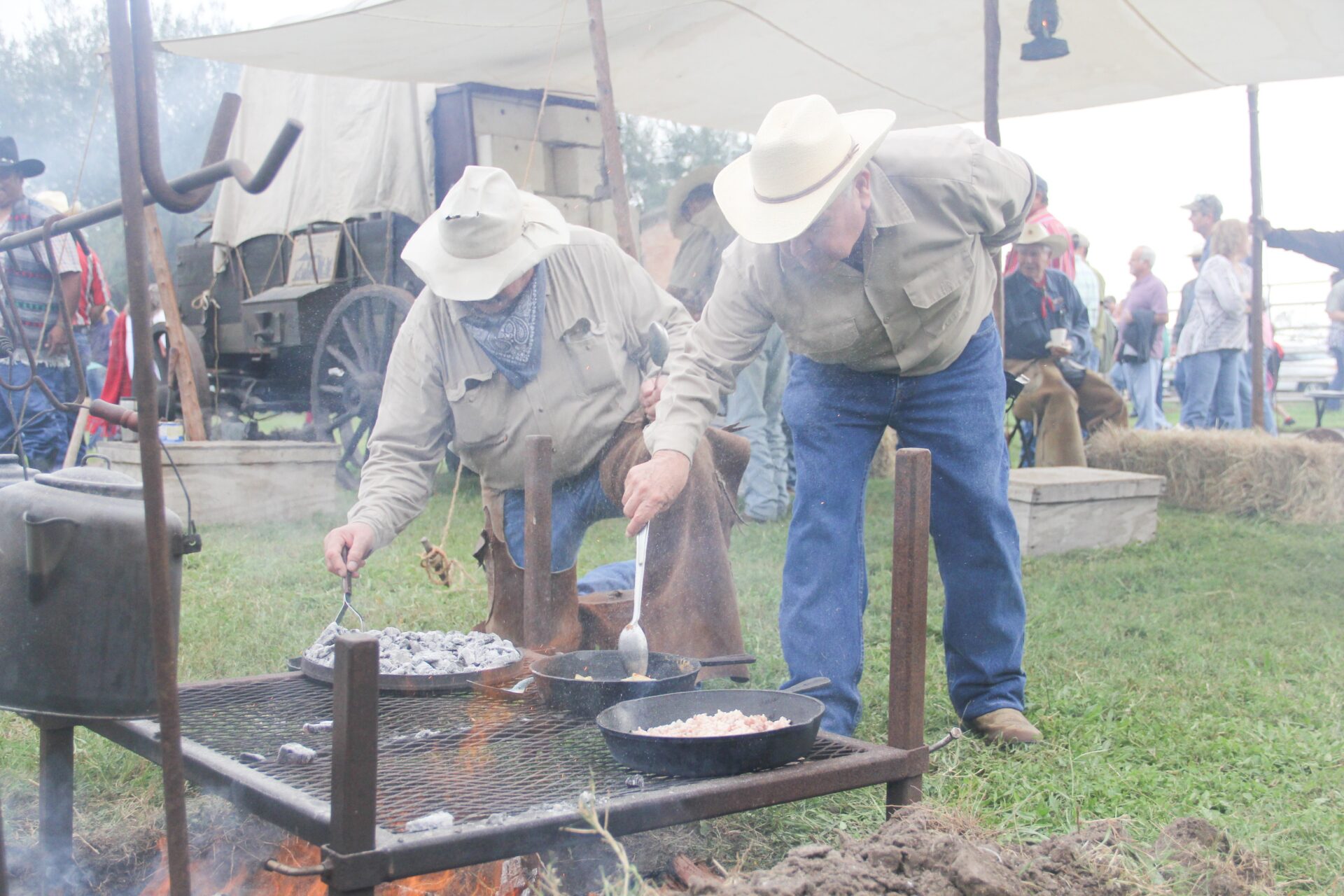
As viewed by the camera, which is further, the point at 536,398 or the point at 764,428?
the point at 764,428

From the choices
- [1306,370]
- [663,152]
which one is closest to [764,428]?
[1306,370]

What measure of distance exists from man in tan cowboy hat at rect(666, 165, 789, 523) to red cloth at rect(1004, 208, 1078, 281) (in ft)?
4.86

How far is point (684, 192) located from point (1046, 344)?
7.67 ft

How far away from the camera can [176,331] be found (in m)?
6.71

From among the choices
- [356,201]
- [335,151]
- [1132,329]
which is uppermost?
[335,151]

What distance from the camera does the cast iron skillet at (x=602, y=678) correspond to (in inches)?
87.6

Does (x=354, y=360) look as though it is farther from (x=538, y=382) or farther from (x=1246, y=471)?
(x=1246, y=471)

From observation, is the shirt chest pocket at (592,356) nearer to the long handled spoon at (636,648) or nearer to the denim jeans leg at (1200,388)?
the long handled spoon at (636,648)

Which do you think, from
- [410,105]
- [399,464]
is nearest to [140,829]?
[399,464]

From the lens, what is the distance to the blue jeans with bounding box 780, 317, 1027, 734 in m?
2.79

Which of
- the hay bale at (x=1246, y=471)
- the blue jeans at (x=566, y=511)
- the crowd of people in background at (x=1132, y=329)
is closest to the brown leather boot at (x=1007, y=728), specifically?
the blue jeans at (x=566, y=511)

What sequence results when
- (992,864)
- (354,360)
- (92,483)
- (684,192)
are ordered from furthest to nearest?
(354,360), (684,192), (92,483), (992,864)

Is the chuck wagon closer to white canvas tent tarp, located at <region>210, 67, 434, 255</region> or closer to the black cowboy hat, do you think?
white canvas tent tarp, located at <region>210, 67, 434, 255</region>

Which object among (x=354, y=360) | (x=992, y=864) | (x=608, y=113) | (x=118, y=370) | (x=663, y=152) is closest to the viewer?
(x=992, y=864)
